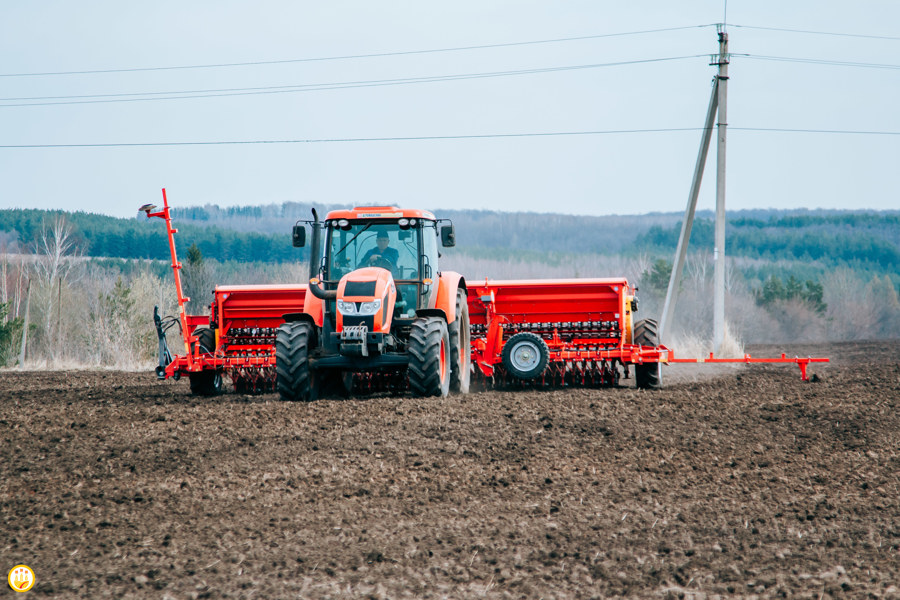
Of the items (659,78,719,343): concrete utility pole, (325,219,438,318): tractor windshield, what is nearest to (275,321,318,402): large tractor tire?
(325,219,438,318): tractor windshield

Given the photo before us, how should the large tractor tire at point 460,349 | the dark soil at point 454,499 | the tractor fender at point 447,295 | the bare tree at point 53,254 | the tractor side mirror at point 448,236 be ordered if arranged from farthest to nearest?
1. the bare tree at point 53,254
2. the large tractor tire at point 460,349
3. the tractor fender at point 447,295
4. the tractor side mirror at point 448,236
5. the dark soil at point 454,499

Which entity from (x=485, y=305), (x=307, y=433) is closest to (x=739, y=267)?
(x=485, y=305)

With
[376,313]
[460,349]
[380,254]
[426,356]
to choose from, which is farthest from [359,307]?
[460,349]

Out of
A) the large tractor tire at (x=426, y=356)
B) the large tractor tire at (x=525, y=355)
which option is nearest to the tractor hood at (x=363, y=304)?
the large tractor tire at (x=426, y=356)

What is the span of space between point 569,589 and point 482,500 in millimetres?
1861

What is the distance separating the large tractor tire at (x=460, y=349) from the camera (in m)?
12.2

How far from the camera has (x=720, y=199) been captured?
2175cm

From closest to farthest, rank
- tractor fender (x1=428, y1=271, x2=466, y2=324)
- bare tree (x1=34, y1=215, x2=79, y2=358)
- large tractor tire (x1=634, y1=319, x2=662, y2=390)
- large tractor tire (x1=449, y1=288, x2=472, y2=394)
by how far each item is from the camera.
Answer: tractor fender (x1=428, y1=271, x2=466, y2=324) < large tractor tire (x1=449, y1=288, x2=472, y2=394) < large tractor tire (x1=634, y1=319, x2=662, y2=390) < bare tree (x1=34, y1=215, x2=79, y2=358)

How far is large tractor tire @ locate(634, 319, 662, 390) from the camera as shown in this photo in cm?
1371

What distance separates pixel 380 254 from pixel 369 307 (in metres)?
1.24

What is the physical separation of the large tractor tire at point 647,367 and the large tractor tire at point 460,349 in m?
2.51

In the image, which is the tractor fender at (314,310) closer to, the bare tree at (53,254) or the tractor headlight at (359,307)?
the tractor headlight at (359,307)

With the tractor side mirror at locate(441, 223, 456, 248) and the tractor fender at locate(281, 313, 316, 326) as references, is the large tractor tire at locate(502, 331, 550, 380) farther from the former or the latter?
the tractor fender at locate(281, 313, 316, 326)

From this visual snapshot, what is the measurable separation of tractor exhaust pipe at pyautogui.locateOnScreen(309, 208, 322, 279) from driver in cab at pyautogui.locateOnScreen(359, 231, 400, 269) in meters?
0.63
